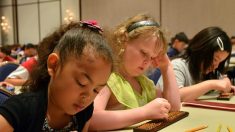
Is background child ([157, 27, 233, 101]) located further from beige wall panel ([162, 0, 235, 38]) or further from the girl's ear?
beige wall panel ([162, 0, 235, 38])

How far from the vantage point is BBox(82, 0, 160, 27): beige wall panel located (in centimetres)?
918

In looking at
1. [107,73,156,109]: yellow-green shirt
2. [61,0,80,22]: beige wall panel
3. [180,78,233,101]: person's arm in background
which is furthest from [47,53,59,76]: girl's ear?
[61,0,80,22]: beige wall panel

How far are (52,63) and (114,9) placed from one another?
29.8ft

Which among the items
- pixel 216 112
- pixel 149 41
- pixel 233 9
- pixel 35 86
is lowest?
pixel 216 112

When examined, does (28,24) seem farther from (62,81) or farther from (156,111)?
(62,81)

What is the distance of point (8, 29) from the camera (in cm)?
1252

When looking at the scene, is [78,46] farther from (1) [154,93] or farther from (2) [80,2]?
(2) [80,2]

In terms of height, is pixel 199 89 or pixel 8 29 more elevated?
pixel 8 29

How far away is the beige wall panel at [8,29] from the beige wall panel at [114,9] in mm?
3529

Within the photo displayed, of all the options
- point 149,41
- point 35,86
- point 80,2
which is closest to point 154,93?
point 149,41

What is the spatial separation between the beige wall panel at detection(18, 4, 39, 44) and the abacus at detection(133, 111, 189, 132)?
10840 millimetres

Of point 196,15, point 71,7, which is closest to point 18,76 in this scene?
point 196,15

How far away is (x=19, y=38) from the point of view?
12.2 m

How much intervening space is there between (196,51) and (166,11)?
6.82m
